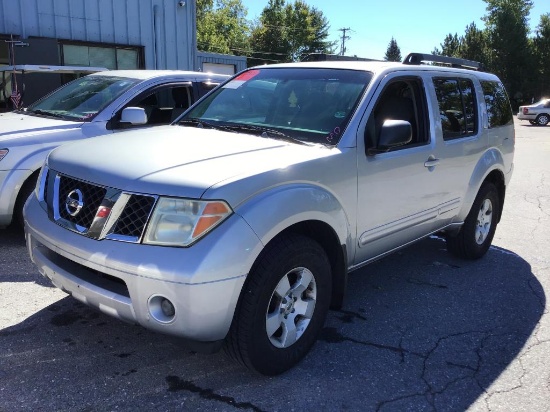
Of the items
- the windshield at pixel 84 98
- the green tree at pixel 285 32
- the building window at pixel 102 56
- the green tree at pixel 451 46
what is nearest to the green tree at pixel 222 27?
the green tree at pixel 285 32

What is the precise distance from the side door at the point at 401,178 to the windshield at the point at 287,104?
0.22m

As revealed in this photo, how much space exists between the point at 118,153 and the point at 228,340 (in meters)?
1.25

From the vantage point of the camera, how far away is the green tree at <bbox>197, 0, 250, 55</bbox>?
178ft

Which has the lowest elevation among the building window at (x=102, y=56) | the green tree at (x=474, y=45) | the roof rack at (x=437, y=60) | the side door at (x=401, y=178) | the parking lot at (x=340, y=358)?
the parking lot at (x=340, y=358)

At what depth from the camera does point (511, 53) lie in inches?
1992

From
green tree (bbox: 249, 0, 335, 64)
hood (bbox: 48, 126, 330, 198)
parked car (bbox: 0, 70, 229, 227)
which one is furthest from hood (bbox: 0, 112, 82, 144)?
green tree (bbox: 249, 0, 335, 64)

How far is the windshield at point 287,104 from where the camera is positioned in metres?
3.57

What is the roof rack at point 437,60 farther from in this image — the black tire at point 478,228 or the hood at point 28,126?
the hood at point 28,126

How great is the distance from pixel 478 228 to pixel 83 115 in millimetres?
4276

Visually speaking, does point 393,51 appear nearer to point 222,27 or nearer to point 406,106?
point 222,27

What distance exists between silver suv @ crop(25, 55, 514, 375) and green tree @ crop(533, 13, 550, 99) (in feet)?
174

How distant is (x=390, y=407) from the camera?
2820 mm

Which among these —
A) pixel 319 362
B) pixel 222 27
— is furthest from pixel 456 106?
pixel 222 27

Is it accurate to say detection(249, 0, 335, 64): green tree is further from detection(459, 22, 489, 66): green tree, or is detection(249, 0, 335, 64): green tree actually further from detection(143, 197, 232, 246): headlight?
detection(143, 197, 232, 246): headlight
